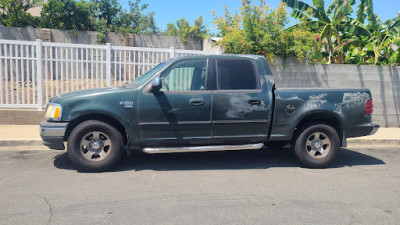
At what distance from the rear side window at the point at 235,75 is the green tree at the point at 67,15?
53.3 feet

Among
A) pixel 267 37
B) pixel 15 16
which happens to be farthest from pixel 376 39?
pixel 15 16

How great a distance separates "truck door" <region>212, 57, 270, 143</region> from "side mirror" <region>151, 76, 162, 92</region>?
0.94 meters

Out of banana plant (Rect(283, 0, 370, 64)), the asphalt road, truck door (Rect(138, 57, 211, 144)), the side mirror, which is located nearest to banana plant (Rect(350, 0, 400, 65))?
banana plant (Rect(283, 0, 370, 64))

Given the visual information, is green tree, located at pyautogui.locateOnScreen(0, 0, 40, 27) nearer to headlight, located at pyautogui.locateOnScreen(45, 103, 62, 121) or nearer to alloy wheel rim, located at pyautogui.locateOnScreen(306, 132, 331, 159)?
headlight, located at pyautogui.locateOnScreen(45, 103, 62, 121)

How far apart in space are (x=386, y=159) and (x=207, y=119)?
13.4 ft

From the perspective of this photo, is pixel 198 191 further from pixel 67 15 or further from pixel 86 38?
pixel 67 15

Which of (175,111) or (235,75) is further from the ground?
(235,75)

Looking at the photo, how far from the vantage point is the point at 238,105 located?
548cm

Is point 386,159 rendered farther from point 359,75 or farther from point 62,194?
point 62,194

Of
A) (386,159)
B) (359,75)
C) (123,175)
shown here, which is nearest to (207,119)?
(123,175)

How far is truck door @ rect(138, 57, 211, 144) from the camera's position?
528 centimetres

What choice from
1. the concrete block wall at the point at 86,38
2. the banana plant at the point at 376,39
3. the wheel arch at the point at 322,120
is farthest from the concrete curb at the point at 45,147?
the concrete block wall at the point at 86,38

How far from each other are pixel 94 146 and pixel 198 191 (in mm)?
1937

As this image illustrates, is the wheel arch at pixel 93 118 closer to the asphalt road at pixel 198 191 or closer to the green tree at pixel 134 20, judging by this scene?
the asphalt road at pixel 198 191
